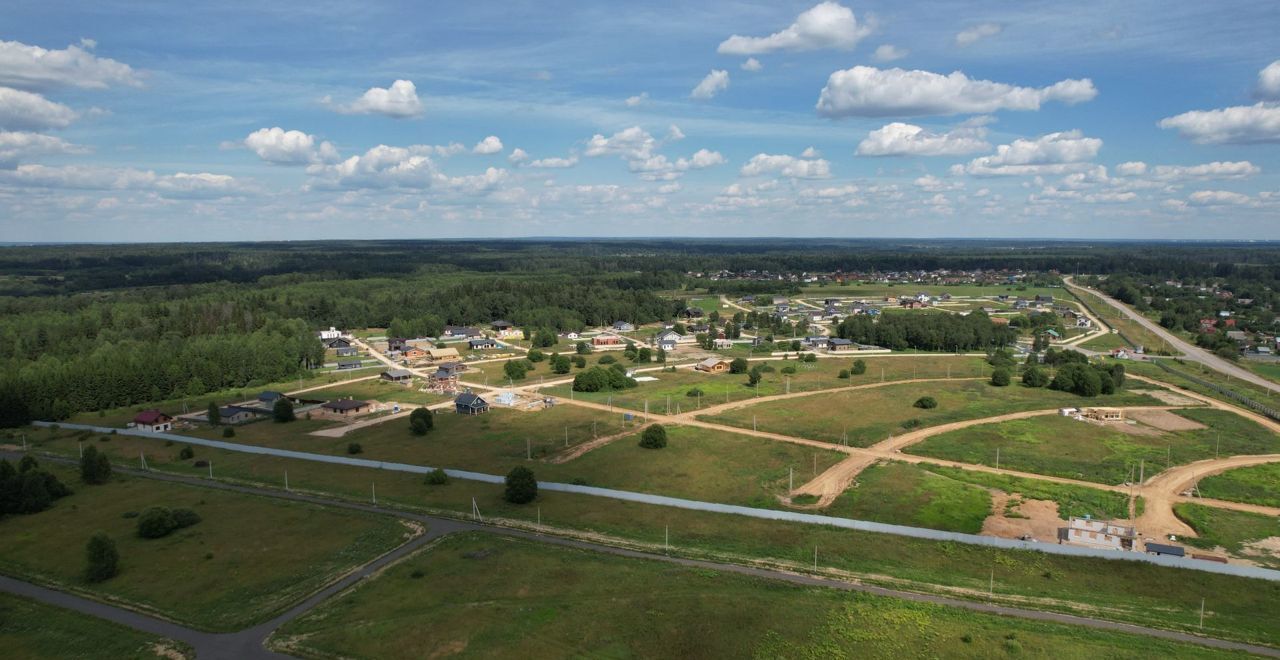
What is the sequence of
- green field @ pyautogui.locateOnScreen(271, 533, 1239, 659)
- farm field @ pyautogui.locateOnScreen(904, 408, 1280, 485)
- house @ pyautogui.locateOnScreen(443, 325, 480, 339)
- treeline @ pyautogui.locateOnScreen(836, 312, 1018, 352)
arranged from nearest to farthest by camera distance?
green field @ pyautogui.locateOnScreen(271, 533, 1239, 659), farm field @ pyautogui.locateOnScreen(904, 408, 1280, 485), treeline @ pyautogui.locateOnScreen(836, 312, 1018, 352), house @ pyautogui.locateOnScreen(443, 325, 480, 339)

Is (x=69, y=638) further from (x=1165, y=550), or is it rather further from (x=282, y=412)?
(x=1165, y=550)

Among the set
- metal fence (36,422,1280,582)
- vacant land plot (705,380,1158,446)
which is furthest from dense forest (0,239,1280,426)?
vacant land plot (705,380,1158,446)

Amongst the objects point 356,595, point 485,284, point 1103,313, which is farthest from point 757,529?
point 1103,313

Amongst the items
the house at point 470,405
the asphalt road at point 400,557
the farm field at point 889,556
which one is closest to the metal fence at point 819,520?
the farm field at point 889,556

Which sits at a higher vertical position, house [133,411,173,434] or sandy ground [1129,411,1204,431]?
sandy ground [1129,411,1204,431]

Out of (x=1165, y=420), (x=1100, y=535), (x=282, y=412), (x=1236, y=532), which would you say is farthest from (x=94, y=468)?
(x=1165, y=420)

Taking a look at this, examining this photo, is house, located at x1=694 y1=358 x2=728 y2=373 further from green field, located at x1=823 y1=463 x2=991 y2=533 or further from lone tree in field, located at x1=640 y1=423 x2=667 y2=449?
green field, located at x1=823 y1=463 x2=991 y2=533

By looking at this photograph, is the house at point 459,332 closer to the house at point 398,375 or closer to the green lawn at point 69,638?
the house at point 398,375
